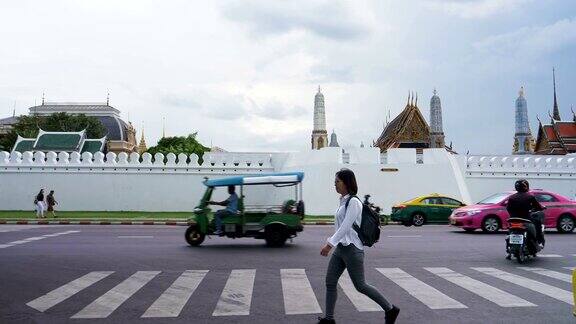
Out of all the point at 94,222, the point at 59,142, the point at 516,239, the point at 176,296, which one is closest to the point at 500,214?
the point at 516,239

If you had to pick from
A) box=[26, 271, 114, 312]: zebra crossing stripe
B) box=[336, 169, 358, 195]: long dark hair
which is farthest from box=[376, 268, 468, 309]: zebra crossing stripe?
box=[26, 271, 114, 312]: zebra crossing stripe

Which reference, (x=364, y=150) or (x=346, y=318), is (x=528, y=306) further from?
(x=364, y=150)

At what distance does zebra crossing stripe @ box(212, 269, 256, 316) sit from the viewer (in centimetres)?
735

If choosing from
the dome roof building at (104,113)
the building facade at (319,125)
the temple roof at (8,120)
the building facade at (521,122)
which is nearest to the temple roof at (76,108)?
the dome roof building at (104,113)

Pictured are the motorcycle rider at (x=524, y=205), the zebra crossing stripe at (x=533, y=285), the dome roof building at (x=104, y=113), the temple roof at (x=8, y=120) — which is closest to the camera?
the zebra crossing stripe at (x=533, y=285)

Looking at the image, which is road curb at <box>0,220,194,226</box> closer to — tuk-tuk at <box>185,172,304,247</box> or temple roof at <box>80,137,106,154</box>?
tuk-tuk at <box>185,172,304,247</box>

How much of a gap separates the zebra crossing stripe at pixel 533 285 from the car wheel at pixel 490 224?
8345 millimetres

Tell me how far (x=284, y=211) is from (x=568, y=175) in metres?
23.4

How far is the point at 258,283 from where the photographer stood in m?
9.34

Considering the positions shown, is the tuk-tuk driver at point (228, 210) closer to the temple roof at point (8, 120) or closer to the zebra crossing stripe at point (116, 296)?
the zebra crossing stripe at point (116, 296)

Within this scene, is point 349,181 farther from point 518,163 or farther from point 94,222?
point 518,163

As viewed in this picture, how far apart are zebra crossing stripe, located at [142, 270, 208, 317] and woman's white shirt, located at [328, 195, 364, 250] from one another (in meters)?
2.33

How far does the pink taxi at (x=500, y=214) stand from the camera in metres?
18.7

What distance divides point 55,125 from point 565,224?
61.8 m
